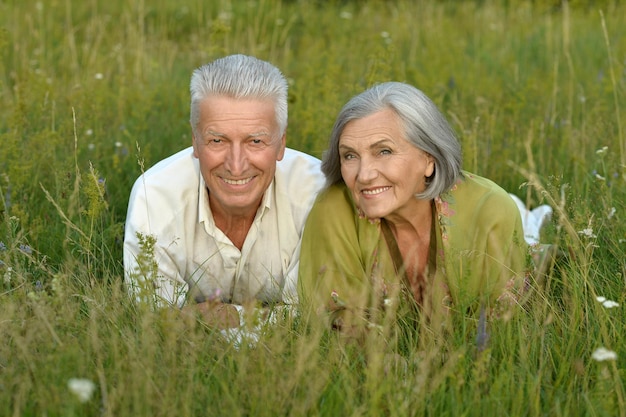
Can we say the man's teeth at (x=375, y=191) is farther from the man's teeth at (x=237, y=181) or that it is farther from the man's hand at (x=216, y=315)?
the man's hand at (x=216, y=315)

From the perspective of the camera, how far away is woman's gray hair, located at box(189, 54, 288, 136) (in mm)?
3547

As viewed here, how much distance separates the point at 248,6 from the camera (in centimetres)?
899

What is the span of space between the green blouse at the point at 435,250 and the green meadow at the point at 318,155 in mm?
168

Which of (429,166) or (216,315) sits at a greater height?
(429,166)

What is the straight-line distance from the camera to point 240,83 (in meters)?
3.54

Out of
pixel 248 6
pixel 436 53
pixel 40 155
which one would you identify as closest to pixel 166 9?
pixel 248 6

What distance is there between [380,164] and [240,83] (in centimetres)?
70

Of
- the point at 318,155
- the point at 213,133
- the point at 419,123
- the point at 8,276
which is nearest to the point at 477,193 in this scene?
the point at 419,123

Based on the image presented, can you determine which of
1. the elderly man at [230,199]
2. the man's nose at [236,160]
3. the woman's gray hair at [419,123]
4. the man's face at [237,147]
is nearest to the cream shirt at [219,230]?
the elderly man at [230,199]

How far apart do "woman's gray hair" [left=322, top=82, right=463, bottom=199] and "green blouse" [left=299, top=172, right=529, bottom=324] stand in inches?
4.3

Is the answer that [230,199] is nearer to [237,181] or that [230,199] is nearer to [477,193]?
[237,181]

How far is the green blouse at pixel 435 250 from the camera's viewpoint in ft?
11.1

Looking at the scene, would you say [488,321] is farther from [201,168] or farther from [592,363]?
[201,168]

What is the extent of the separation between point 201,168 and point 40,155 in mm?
1376
